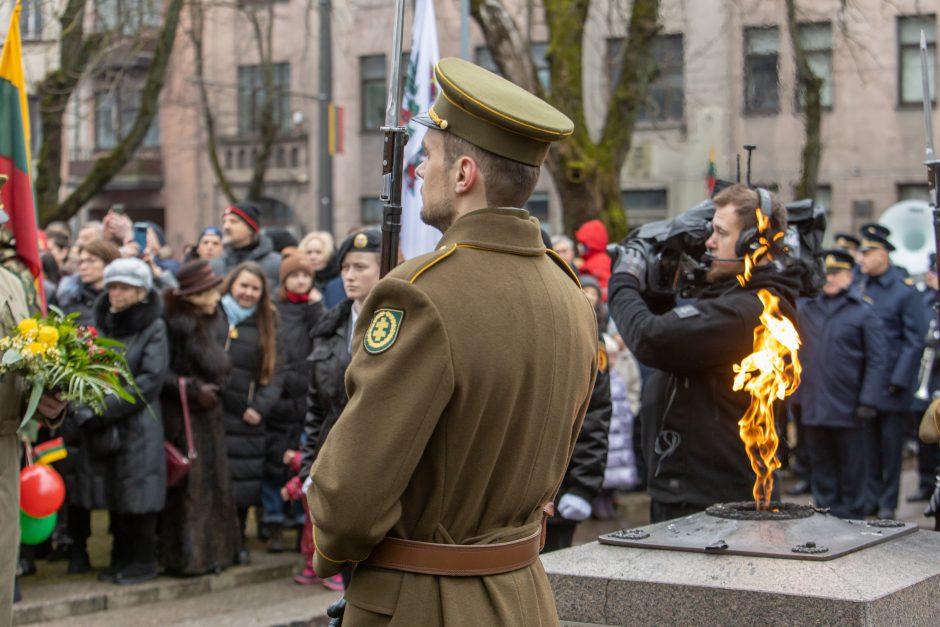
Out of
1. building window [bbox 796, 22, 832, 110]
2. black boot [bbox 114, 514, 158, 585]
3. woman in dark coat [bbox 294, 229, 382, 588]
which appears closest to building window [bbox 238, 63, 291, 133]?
building window [bbox 796, 22, 832, 110]

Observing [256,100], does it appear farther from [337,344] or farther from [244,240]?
[337,344]

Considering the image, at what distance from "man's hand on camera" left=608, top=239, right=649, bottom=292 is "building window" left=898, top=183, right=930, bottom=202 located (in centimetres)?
2330

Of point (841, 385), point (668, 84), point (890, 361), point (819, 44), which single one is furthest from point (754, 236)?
point (668, 84)

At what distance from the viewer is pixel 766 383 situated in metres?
5.07

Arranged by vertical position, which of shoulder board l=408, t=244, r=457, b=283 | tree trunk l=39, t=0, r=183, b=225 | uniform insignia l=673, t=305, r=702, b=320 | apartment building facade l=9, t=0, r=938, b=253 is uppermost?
apartment building facade l=9, t=0, r=938, b=253

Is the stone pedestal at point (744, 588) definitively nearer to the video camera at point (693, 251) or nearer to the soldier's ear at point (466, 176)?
the video camera at point (693, 251)

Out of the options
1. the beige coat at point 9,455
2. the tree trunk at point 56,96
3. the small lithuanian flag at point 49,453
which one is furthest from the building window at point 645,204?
the beige coat at point 9,455

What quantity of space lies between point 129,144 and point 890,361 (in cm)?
963

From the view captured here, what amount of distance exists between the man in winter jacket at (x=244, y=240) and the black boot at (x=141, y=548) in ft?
9.10

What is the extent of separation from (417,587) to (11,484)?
2591 millimetres

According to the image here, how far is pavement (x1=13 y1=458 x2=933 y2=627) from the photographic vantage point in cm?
776

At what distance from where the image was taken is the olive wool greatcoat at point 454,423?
9.75 feet

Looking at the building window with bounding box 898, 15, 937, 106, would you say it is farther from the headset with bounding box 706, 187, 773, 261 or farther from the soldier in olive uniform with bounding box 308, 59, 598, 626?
the soldier in olive uniform with bounding box 308, 59, 598, 626

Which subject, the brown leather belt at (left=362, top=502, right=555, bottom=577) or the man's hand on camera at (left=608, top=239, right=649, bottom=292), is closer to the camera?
the brown leather belt at (left=362, top=502, right=555, bottom=577)
